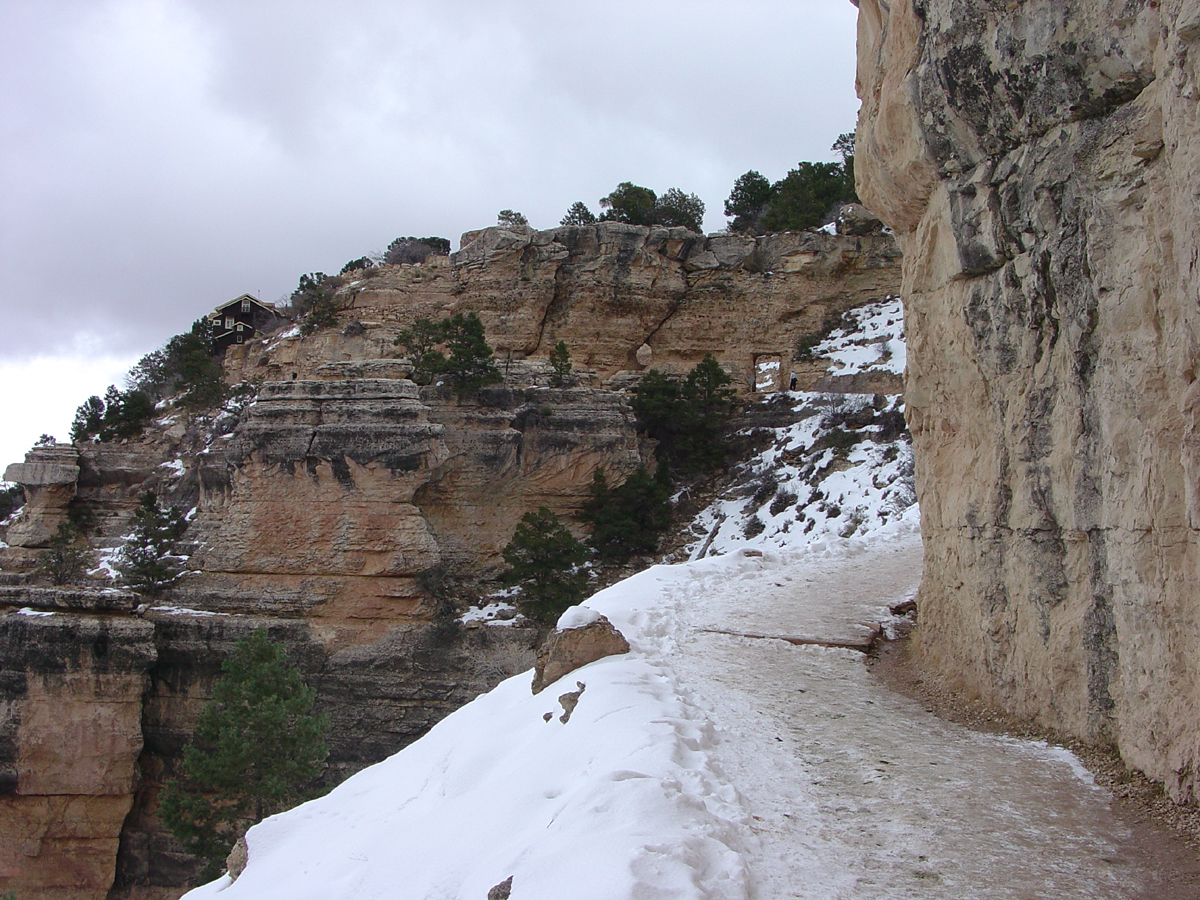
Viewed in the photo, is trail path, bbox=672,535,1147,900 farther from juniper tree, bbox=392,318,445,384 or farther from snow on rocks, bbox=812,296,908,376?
snow on rocks, bbox=812,296,908,376

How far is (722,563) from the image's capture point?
38.0 feet

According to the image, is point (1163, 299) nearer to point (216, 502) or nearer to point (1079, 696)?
point (1079, 696)

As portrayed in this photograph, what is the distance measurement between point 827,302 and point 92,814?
25709mm

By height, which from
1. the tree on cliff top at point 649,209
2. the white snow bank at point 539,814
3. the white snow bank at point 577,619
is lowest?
the white snow bank at point 539,814

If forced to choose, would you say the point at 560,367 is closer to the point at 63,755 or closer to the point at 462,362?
the point at 462,362

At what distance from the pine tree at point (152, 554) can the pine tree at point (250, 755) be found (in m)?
5.61

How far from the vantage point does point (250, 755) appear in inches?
531

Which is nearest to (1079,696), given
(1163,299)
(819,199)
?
(1163,299)

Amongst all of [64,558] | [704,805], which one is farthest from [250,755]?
[704,805]

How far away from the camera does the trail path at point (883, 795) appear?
346 cm

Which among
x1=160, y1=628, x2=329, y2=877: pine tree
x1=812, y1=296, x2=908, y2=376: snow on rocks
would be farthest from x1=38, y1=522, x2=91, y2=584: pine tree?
x1=812, y1=296, x2=908, y2=376: snow on rocks

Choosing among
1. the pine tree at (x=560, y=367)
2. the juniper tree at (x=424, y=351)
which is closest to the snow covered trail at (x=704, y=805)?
the juniper tree at (x=424, y=351)

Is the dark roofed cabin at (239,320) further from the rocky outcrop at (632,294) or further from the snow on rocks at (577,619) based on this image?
the snow on rocks at (577,619)

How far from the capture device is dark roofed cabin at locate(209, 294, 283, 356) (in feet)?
120
